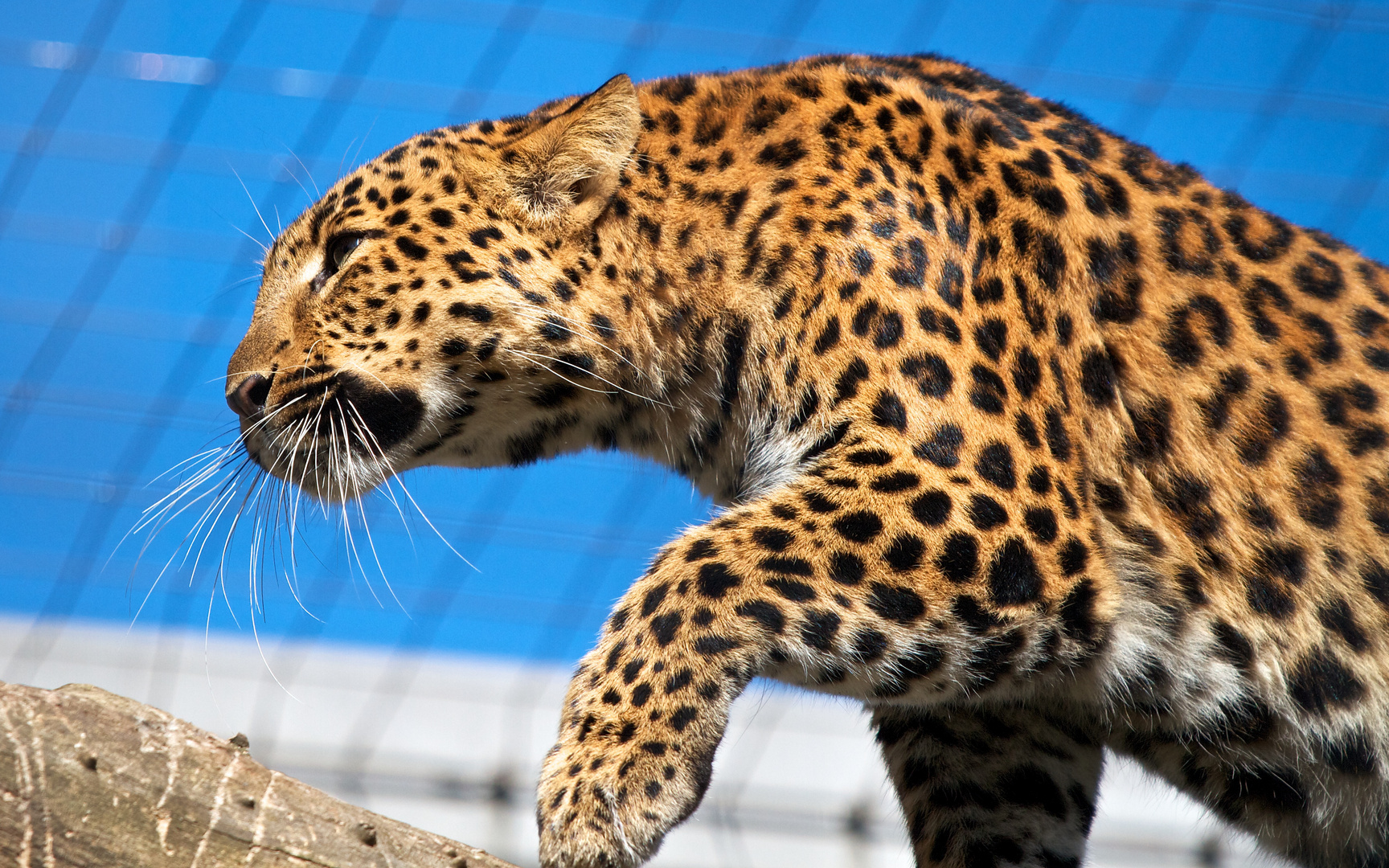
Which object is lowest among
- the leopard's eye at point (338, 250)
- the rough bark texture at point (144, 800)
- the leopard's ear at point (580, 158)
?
the rough bark texture at point (144, 800)

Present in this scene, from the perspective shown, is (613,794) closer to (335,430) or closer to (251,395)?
(335,430)

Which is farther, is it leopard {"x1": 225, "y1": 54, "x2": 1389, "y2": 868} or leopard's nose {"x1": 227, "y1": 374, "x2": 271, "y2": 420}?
leopard's nose {"x1": 227, "y1": 374, "x2": 271, "y2": 420}

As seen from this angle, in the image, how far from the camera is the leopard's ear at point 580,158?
568cm

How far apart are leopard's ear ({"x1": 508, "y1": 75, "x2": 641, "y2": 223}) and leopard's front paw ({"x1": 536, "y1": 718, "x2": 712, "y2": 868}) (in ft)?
6.80

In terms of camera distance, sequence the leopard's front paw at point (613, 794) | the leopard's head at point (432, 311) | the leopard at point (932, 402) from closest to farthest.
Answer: the leopard's front paw at point (613, 794)
the leopard at point (932, 402)
the leopard's head at point (432, 311)

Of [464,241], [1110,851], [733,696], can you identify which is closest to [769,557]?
[733,696]

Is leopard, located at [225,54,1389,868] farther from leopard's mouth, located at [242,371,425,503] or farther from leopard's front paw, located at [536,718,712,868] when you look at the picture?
leopard's front paw, located at [536,718,712,868]

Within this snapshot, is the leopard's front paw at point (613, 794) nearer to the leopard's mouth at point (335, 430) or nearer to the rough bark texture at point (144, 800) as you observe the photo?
the rough bark texture at point (144, 800)

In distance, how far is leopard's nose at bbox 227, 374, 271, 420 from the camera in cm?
560

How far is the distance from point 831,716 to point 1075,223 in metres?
6.02

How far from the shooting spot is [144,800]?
3.69m

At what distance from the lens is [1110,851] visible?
11266mm

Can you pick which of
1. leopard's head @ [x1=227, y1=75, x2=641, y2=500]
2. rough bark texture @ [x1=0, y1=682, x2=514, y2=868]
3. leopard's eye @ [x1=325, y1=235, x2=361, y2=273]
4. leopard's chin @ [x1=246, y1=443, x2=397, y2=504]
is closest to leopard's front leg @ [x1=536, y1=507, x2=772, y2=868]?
rough bark texture @ [x1=0, y1=682, x2=514, y2=868]

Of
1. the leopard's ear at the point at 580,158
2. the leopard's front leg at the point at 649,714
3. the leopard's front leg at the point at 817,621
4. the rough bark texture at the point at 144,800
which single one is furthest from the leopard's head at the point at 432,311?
the rough bark texture at the point at 144,800
